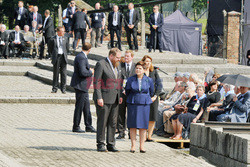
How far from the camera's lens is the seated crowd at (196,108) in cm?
1027

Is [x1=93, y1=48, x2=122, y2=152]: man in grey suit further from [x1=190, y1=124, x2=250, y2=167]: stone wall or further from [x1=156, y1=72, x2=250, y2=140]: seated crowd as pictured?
[x1=156, y1=72, x2=250, y2=140]: seated crowd

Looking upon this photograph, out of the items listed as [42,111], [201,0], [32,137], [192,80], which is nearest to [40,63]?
[42,111]

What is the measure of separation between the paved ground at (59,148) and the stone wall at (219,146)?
494mm

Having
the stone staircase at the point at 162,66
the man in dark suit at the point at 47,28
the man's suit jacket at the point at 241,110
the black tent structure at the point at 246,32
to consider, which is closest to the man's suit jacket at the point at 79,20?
the man in dark suit at the point at 47,28

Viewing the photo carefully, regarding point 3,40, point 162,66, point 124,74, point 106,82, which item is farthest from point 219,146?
point 3,40

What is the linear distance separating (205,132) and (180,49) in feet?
75.9

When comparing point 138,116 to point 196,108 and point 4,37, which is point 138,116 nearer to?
point 196,108

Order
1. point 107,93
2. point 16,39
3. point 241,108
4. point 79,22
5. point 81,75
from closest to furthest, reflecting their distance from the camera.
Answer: point 107,93, point 241,108, point 81,75, point 79,22, point 16,39

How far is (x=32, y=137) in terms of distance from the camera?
396 inches

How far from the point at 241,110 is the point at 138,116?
223 centimetres

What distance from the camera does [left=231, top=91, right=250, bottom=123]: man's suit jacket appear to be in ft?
33.1

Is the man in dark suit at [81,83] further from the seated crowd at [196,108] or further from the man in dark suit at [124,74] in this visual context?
the seated crowd at [196,108]

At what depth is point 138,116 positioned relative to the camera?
9.09 meters

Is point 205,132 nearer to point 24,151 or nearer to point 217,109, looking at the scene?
point 217,109
